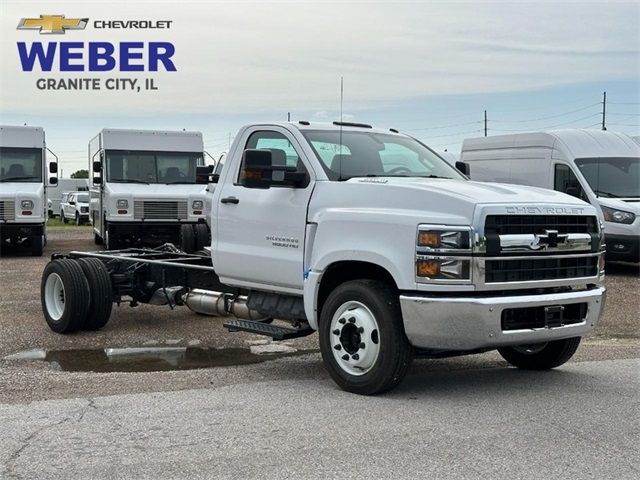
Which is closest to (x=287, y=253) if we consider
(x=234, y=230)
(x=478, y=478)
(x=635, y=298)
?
(x=234, y=230)

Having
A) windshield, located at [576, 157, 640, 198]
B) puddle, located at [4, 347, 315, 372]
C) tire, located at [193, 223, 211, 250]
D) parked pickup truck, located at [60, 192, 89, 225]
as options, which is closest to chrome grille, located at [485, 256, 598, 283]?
puddle, located at [4, 347, 315, 372]

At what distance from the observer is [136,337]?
32.7ft

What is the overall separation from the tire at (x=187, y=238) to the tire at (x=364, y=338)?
13.0 meters

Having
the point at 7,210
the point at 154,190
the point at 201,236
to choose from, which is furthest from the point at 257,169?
the point at 7,210

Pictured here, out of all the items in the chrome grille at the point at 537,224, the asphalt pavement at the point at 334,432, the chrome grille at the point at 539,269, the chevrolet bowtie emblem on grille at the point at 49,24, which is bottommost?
the asphalt pavement at the point at 334,432

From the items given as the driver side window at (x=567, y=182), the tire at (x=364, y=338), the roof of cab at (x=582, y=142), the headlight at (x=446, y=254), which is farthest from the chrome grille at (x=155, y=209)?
the headlight at (x=446, y=254)

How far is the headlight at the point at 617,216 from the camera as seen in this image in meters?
16.0

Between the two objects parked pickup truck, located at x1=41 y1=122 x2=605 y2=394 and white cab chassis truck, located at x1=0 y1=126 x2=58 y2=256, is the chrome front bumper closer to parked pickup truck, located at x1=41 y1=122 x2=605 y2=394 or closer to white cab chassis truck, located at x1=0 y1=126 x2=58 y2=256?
parked pickup truck, located at x1=41 y1=122 x2=605 y2=394

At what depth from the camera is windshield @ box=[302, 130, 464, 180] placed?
747 centimetres

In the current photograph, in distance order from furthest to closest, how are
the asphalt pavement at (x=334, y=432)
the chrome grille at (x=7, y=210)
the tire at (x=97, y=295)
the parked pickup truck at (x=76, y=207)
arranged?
the parked pickup truck at (x=76, y=207)
the chrome grille at (x=7, y=210)
the tire at (x=97, y=295)
the asphalt pavement at (x=334, y=432)

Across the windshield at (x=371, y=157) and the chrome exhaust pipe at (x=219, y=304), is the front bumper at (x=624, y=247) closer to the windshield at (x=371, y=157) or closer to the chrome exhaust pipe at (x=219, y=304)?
the windshield at (x=371, y=157)

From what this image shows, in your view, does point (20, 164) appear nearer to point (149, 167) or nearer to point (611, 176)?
point (149, 167)

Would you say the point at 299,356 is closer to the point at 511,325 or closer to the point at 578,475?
the point at 511,325

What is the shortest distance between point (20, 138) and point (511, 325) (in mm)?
18086
